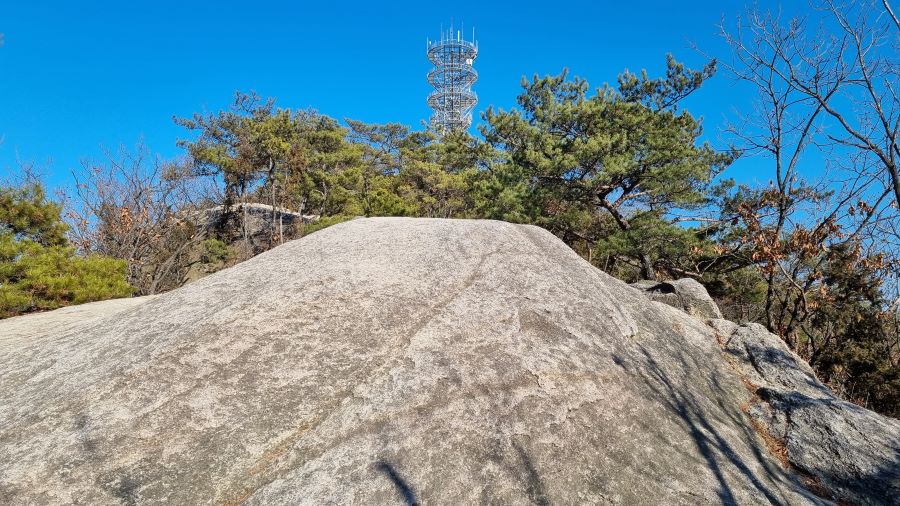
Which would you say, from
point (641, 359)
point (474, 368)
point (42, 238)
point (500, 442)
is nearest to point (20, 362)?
point (474, 368)

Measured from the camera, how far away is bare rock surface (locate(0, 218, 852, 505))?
2639 mm

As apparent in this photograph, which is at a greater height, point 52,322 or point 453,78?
point 453,78

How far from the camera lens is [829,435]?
3705mm

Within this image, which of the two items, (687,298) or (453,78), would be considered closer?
(687,298)

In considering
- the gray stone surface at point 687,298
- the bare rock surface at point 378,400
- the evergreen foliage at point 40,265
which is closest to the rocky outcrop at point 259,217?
the evergreen foliage at point 40,265

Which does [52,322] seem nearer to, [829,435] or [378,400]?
[378,400]

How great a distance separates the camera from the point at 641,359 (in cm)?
396

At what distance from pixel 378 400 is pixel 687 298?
525 centimetres

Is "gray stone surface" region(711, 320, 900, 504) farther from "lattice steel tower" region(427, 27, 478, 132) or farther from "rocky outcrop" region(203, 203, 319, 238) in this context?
"lattice steel tower" region(427, 27, 478, 132)

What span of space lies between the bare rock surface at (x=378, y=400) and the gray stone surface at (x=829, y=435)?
0.26 metres

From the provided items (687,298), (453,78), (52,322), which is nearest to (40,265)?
(52,322)

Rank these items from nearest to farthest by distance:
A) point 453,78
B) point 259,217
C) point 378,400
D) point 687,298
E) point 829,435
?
point 378,400 < point 829,435 < point 687,298 < point 259,217 < point 453,78

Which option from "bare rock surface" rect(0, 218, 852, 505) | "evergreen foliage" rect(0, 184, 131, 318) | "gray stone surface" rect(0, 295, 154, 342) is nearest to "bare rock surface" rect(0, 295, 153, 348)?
"gray stone surface" rect(0, 295, 154, 342)

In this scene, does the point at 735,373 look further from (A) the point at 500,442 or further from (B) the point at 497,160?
(B) the point at 497,160
